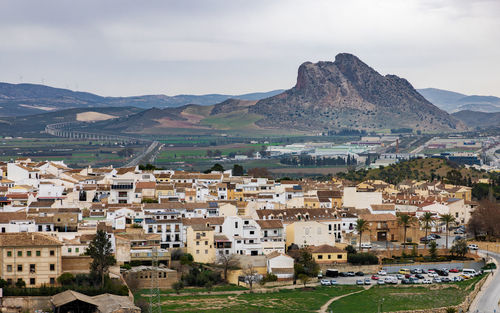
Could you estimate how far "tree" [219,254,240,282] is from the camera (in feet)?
151

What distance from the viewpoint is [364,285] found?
1793 inches

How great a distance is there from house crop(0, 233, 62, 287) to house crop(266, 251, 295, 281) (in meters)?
11.4

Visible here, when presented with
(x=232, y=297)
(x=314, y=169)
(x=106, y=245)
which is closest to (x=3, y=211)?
(x=106, y=245)

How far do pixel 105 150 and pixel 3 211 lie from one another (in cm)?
13912

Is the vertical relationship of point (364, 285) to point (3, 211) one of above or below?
below

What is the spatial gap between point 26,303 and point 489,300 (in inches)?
798

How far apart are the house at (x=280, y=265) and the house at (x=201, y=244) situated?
10.4 feet

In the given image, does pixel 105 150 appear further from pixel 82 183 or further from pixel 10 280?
pixel 10 280

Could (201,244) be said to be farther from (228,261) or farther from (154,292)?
(154,292)

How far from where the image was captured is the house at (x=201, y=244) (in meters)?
48.1

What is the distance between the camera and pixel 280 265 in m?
46.6

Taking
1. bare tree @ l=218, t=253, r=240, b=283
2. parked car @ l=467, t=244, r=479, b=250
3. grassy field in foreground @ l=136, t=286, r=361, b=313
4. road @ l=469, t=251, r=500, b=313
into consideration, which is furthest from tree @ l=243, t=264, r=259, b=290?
parked car @ l=467, t=244, r=479, b=250

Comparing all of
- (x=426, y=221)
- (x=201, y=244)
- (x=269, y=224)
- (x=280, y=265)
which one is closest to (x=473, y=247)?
(x=426, y=221)

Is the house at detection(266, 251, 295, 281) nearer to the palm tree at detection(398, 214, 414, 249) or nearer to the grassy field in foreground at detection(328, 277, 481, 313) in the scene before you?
the grassy field in foreground at detection(328, 277, 481, 313)
